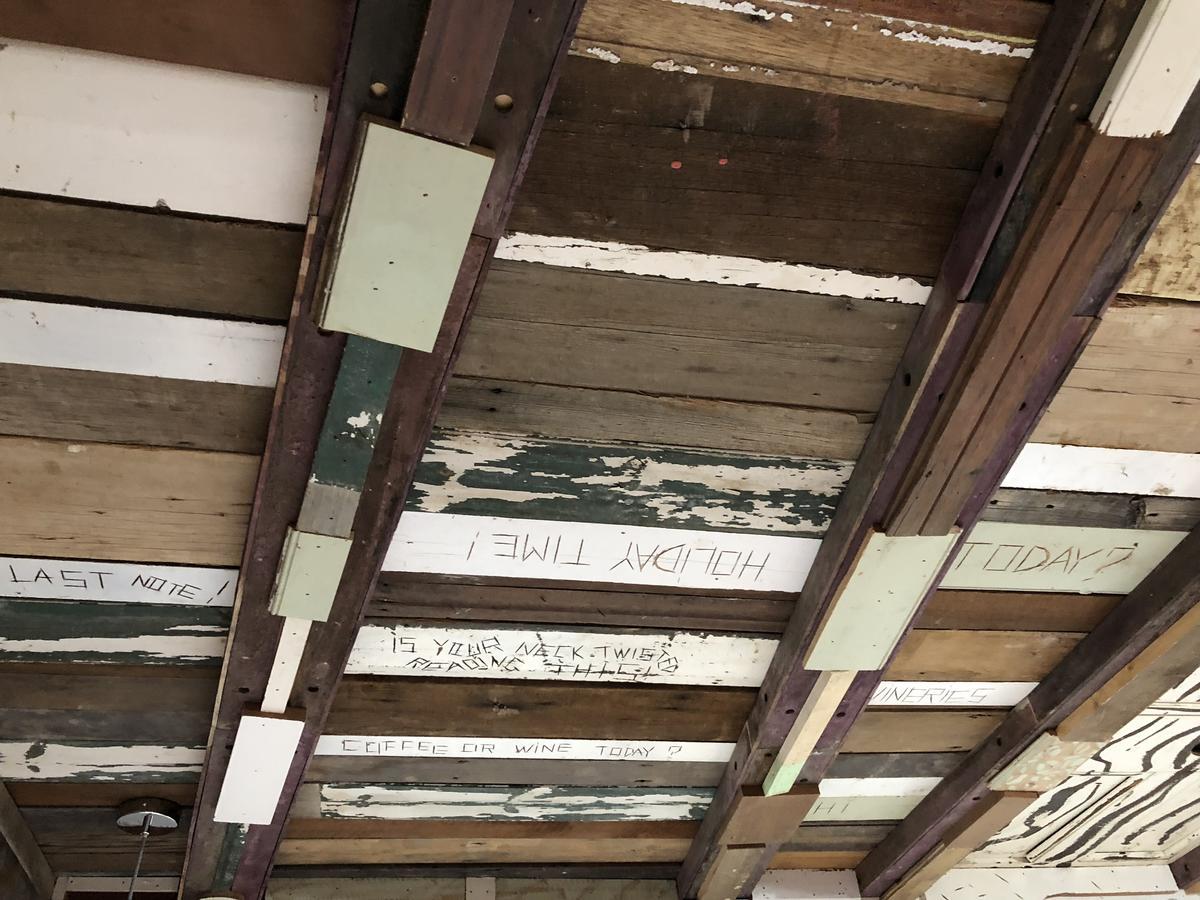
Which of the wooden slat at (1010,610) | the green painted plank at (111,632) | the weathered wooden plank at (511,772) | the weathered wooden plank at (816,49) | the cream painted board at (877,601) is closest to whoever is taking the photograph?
the weathered wooden plank at (816,49)

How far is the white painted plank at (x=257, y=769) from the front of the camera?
183 centimetres

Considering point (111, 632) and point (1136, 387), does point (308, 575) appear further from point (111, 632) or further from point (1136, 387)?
point (1136, 387)

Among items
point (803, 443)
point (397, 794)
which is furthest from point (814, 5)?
point (397, 794)

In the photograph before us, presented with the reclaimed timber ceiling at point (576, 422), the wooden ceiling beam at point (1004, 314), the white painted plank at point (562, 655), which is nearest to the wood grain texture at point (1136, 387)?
the reclaimed timber ceiling at point (576, 422)

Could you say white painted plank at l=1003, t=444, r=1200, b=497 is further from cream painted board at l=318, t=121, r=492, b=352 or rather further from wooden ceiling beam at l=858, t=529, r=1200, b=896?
cream painted board at l=318, t=121, r=492, b=352

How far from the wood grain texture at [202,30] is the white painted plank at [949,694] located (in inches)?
69.2

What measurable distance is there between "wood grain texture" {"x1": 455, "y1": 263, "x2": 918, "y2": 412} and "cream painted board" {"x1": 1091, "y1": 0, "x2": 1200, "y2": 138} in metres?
0.39

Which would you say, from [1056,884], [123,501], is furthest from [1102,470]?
[1056,884]

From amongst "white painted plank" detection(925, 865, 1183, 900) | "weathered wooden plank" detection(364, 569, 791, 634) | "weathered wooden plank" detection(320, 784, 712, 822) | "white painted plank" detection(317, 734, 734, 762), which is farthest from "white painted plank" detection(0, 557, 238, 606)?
"white painted plank" detection(925, 865, 1183, 900)

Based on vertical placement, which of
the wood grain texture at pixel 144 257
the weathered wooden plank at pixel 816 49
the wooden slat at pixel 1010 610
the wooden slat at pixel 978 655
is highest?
the weathered wooden plank at pixel 816 49

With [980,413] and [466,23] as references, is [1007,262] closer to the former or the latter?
[980,413]

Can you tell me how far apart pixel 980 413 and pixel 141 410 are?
4.09 feet

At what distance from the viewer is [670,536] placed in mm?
1694

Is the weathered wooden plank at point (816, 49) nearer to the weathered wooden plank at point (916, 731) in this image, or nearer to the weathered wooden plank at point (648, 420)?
the weathered wooden plank at point (648, 420)
